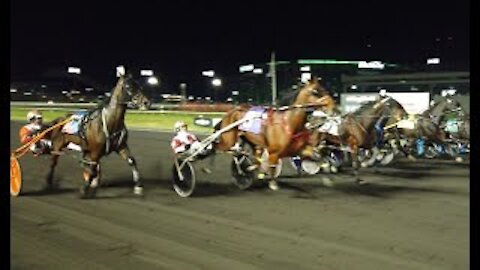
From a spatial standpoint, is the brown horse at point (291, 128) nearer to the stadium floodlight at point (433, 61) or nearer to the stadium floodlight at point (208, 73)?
the stadium floodlight at point (433, 61)

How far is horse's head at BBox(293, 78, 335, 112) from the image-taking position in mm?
8688

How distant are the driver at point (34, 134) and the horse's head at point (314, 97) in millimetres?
4092

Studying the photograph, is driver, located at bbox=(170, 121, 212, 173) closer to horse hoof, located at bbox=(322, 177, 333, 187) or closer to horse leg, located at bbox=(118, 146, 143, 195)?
horse leg, located at bbox=(118, 146, 143, 195)

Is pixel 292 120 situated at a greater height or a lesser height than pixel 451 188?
greater

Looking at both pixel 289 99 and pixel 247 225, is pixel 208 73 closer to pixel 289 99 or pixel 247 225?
pixel 289 99

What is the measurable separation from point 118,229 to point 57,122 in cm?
363

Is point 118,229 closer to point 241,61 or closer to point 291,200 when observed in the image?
point 291,200

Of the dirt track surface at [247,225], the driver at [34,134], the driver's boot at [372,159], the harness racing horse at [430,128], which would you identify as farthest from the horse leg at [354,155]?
the driver at [34,134]

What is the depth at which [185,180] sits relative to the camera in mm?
9031

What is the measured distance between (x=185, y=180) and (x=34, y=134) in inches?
110

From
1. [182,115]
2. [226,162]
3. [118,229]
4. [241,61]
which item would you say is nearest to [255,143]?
[118,229]

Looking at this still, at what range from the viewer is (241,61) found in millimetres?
49406

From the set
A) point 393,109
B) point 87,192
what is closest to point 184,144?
point 87,192

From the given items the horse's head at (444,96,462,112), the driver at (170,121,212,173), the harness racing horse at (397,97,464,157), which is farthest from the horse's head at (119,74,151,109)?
the horse's head at (444,96,462,112)
